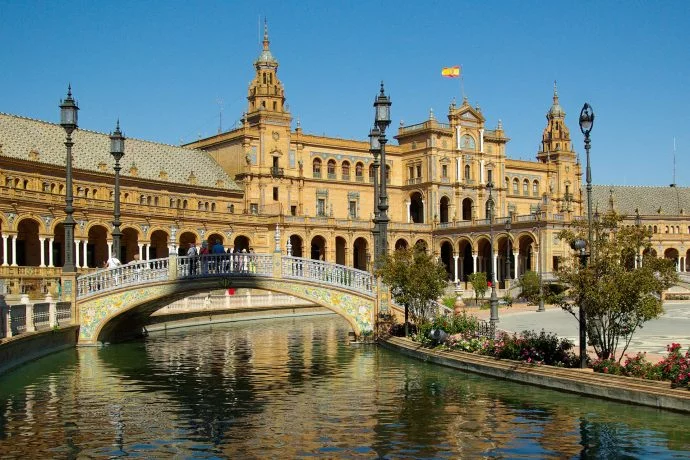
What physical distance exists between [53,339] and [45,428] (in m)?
12.4

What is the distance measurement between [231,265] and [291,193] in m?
49.9

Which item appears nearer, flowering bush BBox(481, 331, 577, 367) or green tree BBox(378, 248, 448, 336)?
flowering bush BBox(481, 331, 577, 367)

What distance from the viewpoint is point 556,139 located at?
3999 inches

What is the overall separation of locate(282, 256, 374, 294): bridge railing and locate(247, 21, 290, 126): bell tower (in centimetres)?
4923

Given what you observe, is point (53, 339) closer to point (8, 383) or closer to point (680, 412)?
point (8, 383)

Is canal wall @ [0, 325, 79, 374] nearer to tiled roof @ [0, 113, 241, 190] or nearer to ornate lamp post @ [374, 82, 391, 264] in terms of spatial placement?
ornate lamp post @ [374, 82, 391, 264]

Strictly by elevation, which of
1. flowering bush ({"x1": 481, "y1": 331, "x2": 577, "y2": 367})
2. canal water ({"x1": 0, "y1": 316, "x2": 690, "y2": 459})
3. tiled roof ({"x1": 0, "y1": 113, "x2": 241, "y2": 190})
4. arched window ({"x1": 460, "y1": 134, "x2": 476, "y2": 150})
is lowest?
canal water ({"x1": 0, "y1": 316, "x2": 690, "y2": 459})

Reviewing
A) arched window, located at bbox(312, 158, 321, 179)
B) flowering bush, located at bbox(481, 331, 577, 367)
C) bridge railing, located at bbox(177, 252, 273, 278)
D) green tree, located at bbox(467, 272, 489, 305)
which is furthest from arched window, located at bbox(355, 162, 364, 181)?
flowering bush, located at bbox(481, 331, 577, 367)

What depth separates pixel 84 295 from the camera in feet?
99.6

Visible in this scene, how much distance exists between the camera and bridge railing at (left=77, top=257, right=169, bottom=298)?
30156 millimetres

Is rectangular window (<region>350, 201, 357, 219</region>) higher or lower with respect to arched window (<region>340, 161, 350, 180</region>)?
lower

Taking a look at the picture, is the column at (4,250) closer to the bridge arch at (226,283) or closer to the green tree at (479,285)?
the bridge arch at (226,283)

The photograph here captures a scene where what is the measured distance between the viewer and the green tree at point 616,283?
18359 mm

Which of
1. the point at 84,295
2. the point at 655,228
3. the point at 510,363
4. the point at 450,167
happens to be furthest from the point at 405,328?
the point at 655,228
